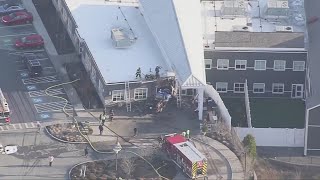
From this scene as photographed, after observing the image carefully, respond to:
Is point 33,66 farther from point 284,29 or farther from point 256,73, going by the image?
point 284,29

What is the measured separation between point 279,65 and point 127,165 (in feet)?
64.3

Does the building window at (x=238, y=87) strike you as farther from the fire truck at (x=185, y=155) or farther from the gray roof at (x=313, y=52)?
the fire truck at (x=185, y=155)

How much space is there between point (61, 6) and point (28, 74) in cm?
1062

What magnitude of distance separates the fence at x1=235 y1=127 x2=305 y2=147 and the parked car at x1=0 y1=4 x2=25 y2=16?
2893cm

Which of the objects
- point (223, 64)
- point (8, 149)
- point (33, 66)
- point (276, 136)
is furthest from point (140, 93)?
point (8, 149)

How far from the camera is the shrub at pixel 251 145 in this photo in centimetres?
8444

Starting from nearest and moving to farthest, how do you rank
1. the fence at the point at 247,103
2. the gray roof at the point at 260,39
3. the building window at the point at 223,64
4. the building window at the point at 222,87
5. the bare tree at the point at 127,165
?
the bare tree at the point at 127,165 < the fence at the point at 247,103 < the gray roof at the point at 260,39 < the building window at the point at 223,64 < the building window at the point at 222,87

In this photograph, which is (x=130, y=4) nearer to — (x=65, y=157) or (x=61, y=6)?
(x=61, y=6)

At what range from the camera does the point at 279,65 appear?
94312 millimetres

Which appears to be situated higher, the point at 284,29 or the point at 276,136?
the point at 284,29

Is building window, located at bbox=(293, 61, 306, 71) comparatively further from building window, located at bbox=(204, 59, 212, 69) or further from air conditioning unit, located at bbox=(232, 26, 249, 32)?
building window, located at bbox=(204, 59, 212, 69)

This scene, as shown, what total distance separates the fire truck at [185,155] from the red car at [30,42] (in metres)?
20.2

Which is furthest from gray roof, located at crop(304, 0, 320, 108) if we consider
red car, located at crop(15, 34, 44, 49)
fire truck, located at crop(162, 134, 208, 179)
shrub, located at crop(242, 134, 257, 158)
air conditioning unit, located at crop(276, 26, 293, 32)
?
red car, located at crop(15, 34, 44, 49)

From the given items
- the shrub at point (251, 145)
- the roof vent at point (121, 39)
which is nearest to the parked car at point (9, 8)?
the roof vent at point (121, 39)
